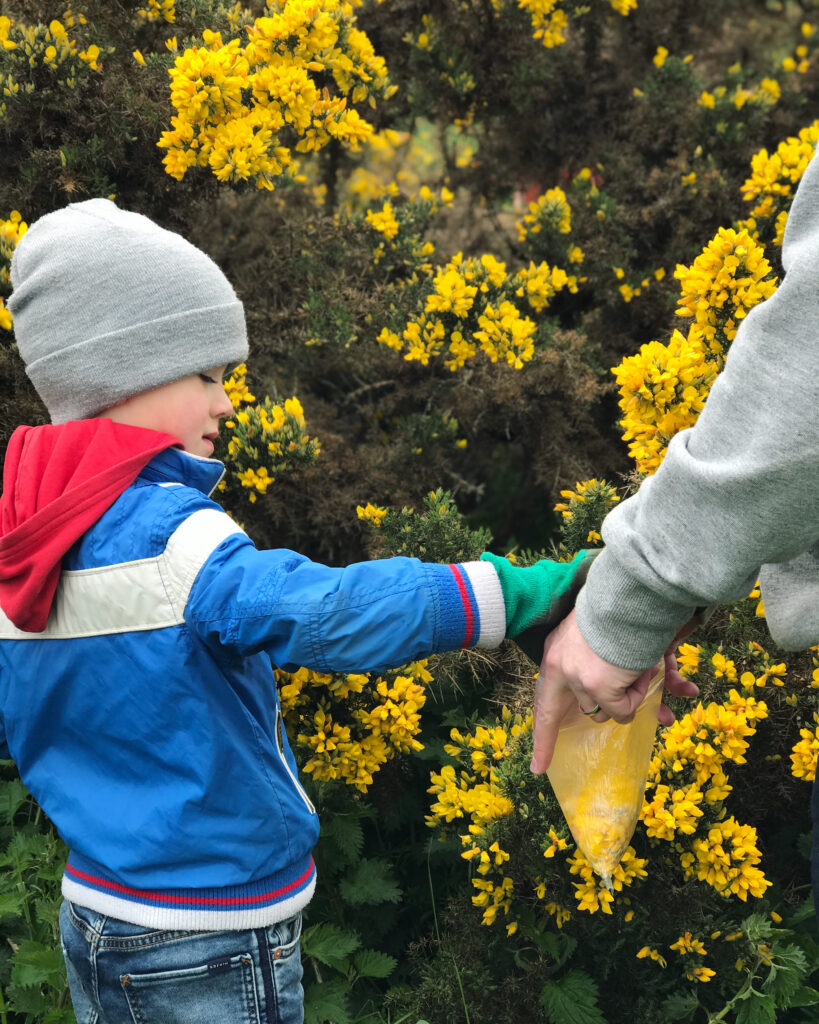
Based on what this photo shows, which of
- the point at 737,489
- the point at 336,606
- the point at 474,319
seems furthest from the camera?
the point at 474,319

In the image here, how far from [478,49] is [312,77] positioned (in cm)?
119

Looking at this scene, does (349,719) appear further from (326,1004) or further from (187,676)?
(187,676)

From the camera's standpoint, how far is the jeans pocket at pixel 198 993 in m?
1.57

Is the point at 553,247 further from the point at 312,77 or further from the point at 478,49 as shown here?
the point at 312,77

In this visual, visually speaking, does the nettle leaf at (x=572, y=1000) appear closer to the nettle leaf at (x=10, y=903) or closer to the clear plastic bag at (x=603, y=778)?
the clear plastic bag at (x=603, y=778)

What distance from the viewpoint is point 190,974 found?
1.57 meters

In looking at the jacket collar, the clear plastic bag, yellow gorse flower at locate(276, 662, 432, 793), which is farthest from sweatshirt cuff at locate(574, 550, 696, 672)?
yellow gorse flower at locate(276, 662, 432, 793)

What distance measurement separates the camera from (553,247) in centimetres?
379

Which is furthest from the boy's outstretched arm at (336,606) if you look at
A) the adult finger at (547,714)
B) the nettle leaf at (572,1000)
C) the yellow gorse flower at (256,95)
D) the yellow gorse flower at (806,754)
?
the yellow gorse flower at (256,95)

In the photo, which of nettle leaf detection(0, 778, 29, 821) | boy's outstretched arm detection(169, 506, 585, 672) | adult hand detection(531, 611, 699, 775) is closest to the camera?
boy's outstretched arm detection(169, 506, 585, 672)

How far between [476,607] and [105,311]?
83 centimetres

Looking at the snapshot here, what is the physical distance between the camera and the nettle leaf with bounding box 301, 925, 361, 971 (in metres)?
2.26

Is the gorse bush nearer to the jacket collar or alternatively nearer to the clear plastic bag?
the clear plastic bag

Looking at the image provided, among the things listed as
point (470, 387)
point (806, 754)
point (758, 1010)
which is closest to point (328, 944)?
point (758, 1010)
